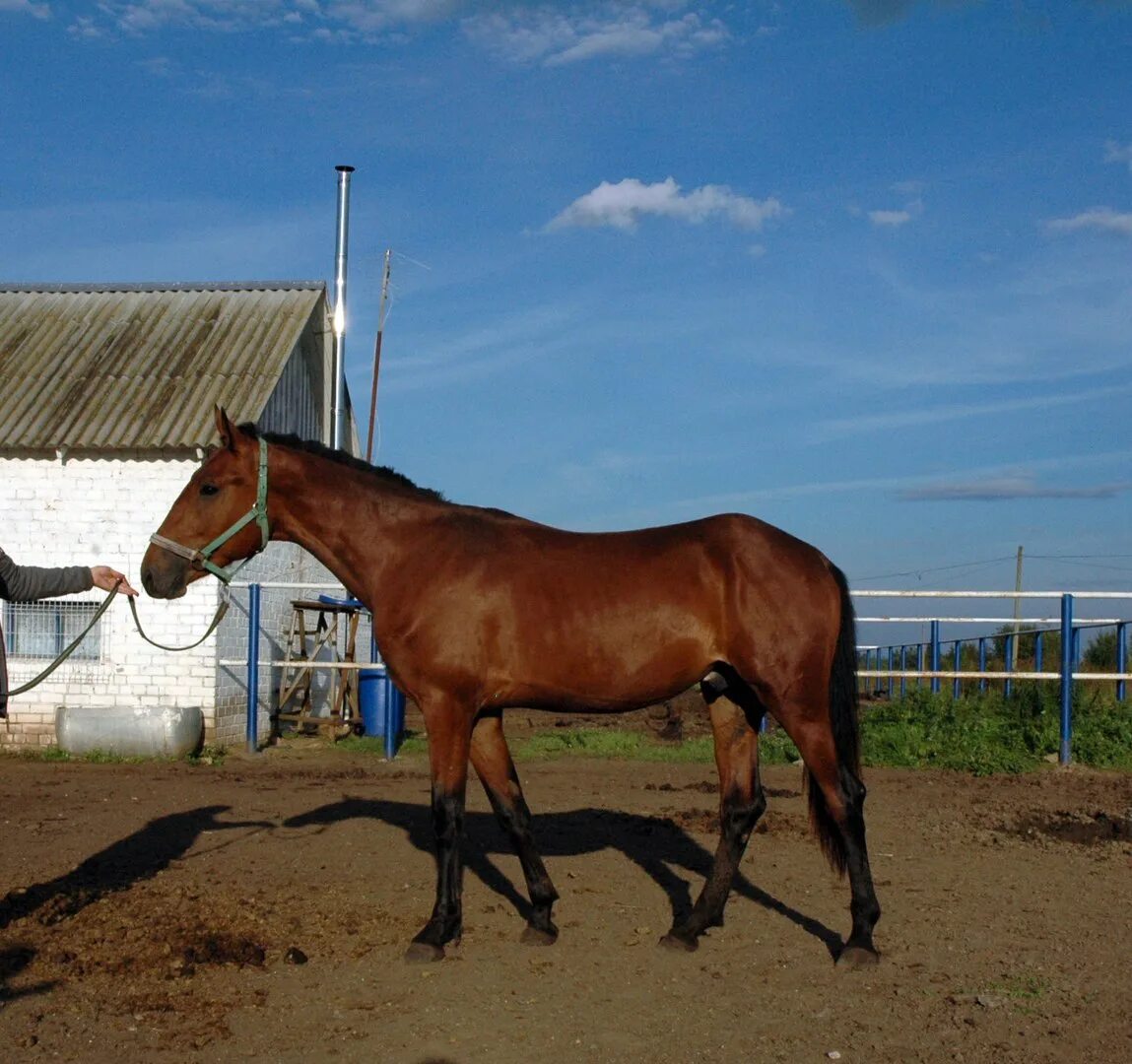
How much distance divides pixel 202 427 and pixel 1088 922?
36.0ft

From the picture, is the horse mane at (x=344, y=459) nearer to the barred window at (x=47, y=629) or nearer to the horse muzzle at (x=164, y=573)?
the horse muzzle at (x=164, y=573)

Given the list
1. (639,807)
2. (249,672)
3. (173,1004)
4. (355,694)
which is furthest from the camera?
(355,694)

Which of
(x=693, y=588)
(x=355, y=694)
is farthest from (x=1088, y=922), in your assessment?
(x=355, y=694)

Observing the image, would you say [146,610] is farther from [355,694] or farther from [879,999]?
[879,999]

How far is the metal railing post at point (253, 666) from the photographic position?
41.6ft

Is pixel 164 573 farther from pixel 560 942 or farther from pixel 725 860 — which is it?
pixel 725 860

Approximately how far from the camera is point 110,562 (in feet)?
45.0

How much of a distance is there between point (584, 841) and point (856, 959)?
3.00 meters

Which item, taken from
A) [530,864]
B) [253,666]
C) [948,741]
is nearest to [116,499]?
[253,666]

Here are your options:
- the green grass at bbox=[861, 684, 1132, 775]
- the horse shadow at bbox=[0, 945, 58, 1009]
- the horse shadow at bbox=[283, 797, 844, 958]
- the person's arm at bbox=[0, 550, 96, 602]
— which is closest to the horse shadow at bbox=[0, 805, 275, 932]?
the horse shadow at bbox=[0, 945, 58, 1009]

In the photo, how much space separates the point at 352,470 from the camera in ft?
19.0

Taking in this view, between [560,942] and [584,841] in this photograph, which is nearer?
[560,942]

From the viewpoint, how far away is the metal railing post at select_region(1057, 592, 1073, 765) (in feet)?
38.0

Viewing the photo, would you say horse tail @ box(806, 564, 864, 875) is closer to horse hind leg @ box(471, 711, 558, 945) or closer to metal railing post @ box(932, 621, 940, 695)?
horse hind leg @ box(471, 711, 558, 945)
